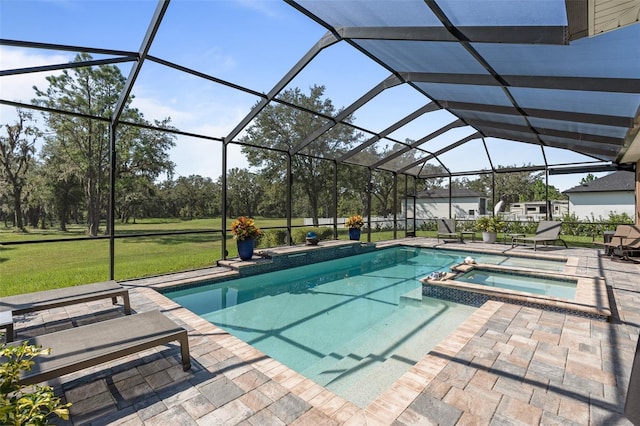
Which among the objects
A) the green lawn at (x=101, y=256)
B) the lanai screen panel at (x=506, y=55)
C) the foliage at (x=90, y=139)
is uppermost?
the foliage at (x=90, y=139)

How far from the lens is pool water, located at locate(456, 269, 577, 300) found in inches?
226

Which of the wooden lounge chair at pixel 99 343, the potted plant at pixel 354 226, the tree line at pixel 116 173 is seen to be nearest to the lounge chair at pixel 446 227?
the tree line at pixel 116 173

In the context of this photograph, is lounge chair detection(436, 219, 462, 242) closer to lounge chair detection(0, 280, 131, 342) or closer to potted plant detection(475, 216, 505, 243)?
potted plant detection(475, 216, 505, 243)

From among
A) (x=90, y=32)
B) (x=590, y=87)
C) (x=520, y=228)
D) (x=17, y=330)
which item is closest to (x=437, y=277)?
(x=590, y=87)

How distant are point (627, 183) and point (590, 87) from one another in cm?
2007

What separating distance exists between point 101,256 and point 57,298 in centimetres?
1257

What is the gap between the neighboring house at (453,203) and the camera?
899 inches

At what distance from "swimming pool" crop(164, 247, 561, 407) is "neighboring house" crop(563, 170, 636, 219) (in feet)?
51.0

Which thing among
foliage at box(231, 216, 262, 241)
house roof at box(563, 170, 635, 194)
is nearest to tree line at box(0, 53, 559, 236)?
foliage at box(231, 216, 262, 241)

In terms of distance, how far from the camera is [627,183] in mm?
18125

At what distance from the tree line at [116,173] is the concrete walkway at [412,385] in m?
9.89

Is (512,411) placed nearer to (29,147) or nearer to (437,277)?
(437,277)

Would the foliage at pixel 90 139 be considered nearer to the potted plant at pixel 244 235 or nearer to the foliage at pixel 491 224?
the potted plant at pixel 244 235

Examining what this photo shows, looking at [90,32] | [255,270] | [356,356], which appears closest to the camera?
[356,356]
